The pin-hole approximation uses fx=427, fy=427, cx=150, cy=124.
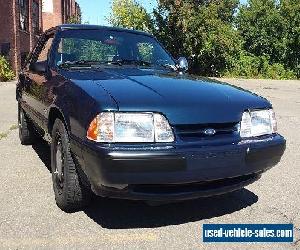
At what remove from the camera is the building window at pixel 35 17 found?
29141 mm

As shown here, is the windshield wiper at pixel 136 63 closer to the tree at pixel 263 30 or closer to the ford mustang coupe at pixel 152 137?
the ford mustang coupe at pixel 152 137

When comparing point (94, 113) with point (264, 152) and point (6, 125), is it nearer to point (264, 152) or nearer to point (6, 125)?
point (264, 152)

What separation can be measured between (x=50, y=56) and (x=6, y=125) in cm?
404

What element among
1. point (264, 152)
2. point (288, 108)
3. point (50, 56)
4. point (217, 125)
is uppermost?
point (50, 56)

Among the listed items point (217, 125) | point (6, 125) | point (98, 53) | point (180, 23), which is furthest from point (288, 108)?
point (180, 23)

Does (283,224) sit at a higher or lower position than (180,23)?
lower

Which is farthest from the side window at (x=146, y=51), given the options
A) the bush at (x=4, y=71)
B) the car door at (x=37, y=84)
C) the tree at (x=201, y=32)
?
the tree at (x=201, y=32)

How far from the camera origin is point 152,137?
119 inches

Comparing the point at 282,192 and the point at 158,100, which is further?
the point at 282,192

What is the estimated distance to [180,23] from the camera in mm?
28844

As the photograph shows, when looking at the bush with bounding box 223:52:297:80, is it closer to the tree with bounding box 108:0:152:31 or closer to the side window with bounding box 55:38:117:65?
the tree with bounding box 108:0:152:31

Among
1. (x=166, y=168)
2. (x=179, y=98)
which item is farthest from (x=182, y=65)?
(x=166, y=168)

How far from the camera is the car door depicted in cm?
448

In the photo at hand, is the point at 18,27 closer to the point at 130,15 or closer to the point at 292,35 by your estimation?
the point at 130,15
